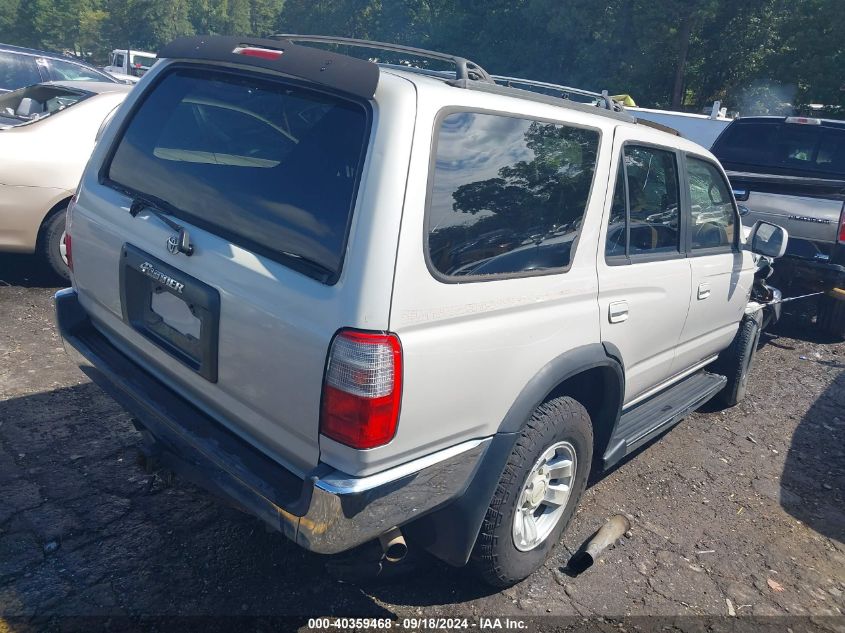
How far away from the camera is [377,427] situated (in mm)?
2137

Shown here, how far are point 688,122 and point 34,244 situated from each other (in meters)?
13.7

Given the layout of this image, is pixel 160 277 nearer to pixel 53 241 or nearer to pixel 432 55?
pixel 432 55

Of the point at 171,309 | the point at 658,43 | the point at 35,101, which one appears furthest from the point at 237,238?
the point at 658,43

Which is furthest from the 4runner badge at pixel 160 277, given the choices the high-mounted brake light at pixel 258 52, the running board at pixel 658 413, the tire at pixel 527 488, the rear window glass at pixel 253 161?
the running board at pixel 658 413

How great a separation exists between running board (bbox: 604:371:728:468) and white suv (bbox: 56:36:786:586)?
0.25ft

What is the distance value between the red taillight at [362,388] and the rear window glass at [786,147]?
729 cm

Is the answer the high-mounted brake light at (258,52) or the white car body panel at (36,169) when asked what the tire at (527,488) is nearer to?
the high-mounted brake light at (258,52)

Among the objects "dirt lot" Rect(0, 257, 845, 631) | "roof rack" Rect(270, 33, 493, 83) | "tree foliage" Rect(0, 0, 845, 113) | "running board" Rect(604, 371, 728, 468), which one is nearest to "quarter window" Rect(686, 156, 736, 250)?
"running board" Rect(604, 371, 728, 468)

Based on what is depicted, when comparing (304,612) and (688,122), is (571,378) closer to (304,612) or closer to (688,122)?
(304,612)

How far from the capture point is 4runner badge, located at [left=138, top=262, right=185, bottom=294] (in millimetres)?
2506

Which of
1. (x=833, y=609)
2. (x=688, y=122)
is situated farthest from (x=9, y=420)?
(x=688, y=122)

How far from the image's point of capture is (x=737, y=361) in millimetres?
5070

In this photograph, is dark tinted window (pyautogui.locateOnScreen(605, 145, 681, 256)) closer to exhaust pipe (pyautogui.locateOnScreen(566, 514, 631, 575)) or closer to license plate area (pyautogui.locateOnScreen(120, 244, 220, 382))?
exhaust pipe (pyautogui.locateOnScreen(566, 514, 631, 575))

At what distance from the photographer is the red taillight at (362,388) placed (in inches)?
82.0
